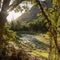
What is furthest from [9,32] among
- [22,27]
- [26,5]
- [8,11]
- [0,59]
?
[22,27]

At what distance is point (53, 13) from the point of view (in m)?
8.36

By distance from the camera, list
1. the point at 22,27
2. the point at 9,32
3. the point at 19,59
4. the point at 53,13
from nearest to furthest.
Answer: the point at 53,13 < the point at 9,32 < the point at 19,59 < the point at 22,27

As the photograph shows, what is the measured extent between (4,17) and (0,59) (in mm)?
5898

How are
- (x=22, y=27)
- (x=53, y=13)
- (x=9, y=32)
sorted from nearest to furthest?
1. (x=53, y=13)
2. (x=9, y=32)
3. (x=22, y=27)

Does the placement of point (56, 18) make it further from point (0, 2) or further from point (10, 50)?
point (10, 50)

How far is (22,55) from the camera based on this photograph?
15.4 meters

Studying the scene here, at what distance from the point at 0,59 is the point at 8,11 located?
595cm

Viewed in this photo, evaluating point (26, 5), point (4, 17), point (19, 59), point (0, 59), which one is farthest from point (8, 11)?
point (19, 59)

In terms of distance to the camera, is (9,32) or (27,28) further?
(27,28)

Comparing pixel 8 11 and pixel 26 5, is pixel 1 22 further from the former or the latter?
pixel 26 5

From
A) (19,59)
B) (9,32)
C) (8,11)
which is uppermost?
(8,11)

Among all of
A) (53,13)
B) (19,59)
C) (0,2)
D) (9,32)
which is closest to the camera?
(53,13)

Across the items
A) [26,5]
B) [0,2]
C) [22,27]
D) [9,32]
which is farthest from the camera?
[22,27]

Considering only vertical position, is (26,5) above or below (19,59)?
above
